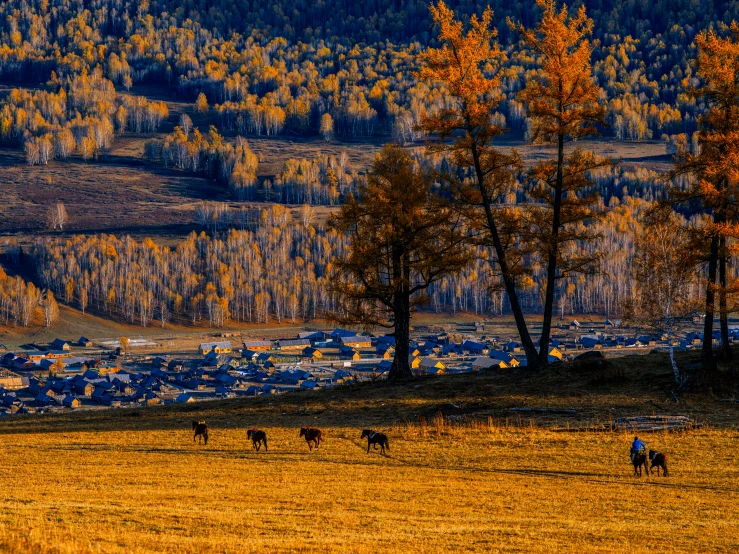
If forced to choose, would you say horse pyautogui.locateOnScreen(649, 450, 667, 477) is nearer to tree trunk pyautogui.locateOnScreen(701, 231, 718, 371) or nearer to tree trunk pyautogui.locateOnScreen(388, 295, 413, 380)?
tree trunk pyautogui.locateOnScreen(701, 231, 718, 371)

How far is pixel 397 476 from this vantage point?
75.9ft

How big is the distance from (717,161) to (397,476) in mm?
19940

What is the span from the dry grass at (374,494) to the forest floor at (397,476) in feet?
0.23

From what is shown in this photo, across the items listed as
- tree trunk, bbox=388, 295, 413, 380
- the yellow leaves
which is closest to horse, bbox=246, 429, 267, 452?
tree trunk, bbox=388, 295, 413, 380

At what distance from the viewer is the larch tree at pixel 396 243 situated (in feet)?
138

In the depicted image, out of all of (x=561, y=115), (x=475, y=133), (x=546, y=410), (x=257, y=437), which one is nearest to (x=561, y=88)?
(x=561, y=115)

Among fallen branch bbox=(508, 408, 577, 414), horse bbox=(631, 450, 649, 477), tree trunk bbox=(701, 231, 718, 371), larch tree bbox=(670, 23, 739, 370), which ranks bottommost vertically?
fallen branch bbox=(508, 408, 577, 414)

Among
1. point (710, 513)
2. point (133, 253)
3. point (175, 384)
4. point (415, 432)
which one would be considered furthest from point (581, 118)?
point (133, 253)

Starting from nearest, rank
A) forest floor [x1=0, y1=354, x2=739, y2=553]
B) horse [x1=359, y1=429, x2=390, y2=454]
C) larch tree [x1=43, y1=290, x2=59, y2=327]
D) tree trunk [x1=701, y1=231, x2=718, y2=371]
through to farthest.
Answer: forest floor [x1=0, y1=354, x2=739, y2=553] < horse [x1=359, y1=429, x2=390, y2=454] < tree trunk [x1=701, y1=231, x2=718, y2=371] < larch tree [x1=43, y1=290, x2=59, y2=327]

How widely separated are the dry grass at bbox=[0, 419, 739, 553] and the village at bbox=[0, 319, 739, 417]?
47.8 m

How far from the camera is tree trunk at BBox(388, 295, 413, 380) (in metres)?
42.9

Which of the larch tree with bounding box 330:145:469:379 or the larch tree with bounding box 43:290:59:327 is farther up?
the larch tree with bounding box 330:145:469:379

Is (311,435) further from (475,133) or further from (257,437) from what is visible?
(475,133)

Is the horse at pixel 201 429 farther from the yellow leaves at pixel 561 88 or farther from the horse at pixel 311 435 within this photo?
the yellow leaves at pixel 561 88
